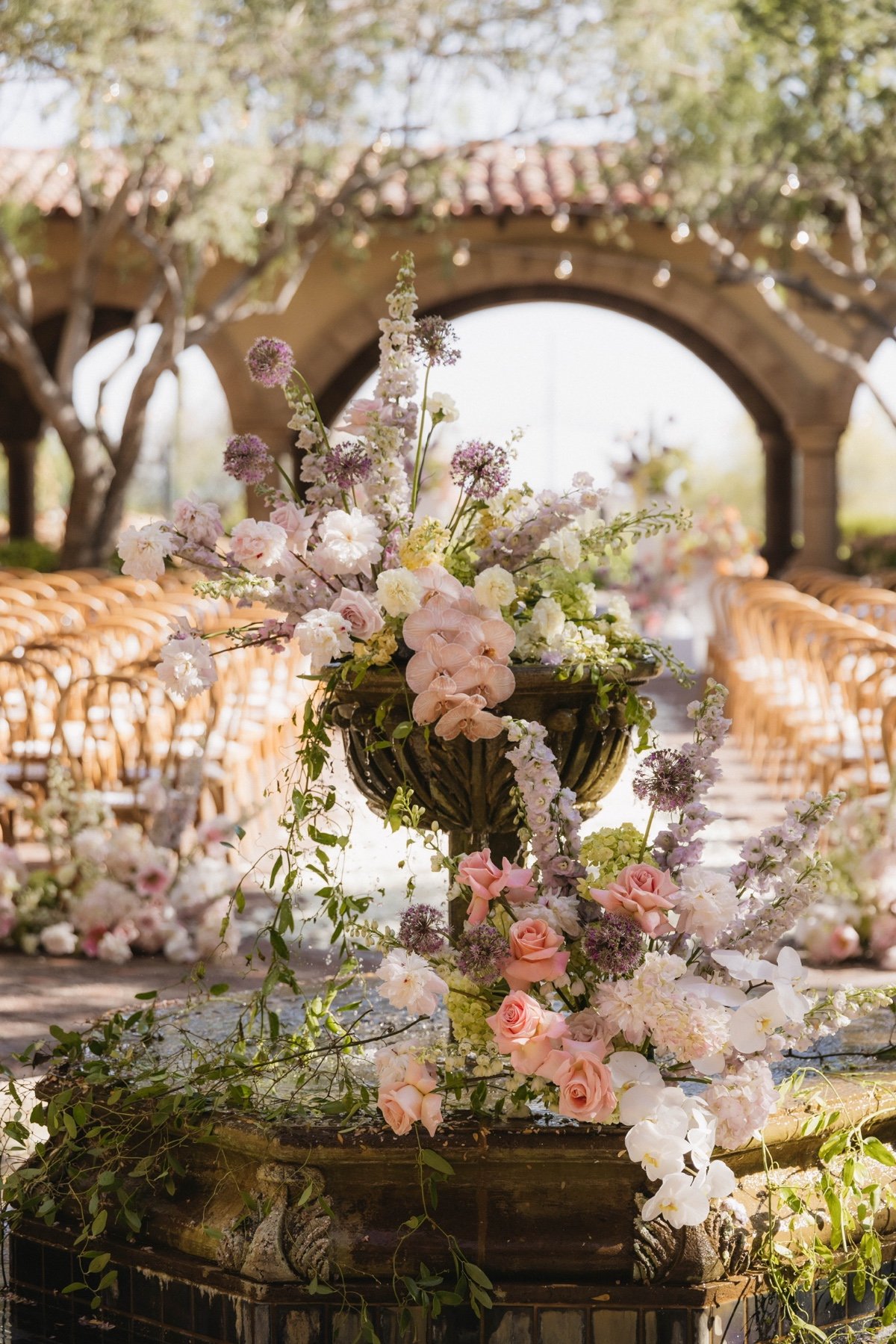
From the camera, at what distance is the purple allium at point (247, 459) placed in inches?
115

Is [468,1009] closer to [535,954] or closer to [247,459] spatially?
[535,954]

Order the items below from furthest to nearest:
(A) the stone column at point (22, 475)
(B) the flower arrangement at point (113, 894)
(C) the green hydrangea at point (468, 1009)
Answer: (A) the stone column at point (22, 475) < (B) the flower arrangement at point (113, 894) < (C) the green hydrangea at point (468, 1009)

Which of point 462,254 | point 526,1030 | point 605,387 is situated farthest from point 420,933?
point 605,387

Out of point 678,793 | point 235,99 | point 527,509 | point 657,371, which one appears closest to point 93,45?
point 235,99

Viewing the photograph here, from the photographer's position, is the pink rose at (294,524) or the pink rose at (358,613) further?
the pink rose at (294,524)

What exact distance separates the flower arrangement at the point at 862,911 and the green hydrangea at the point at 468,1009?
301 cm

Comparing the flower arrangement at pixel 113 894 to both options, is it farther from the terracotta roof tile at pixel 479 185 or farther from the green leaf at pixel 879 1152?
the terracotta roof tile at pixel 479 185

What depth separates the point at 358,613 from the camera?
2791 mm

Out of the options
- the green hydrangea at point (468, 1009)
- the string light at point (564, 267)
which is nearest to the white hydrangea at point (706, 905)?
the green hydrangea at point (468, 1009)

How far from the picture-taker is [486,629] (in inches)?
110

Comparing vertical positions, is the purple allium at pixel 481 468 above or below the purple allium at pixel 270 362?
below

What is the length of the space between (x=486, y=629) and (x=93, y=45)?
8.22 meters

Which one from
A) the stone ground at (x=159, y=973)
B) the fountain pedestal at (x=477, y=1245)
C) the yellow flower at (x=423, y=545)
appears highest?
the yellow flower at (x=423, y=545)

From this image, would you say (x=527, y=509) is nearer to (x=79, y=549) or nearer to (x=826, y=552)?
(x=79, y=549)
